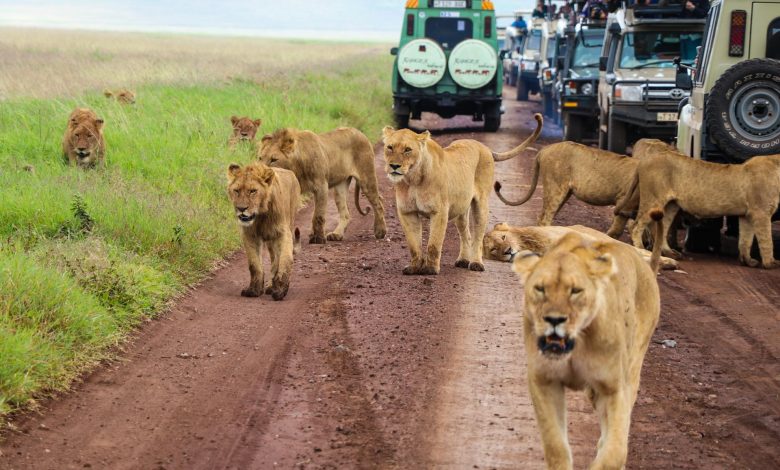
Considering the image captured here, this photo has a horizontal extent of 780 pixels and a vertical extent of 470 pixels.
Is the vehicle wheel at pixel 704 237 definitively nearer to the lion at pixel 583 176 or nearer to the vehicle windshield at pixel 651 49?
the lion at pixel 583 176

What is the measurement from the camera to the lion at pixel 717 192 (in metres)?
9.48

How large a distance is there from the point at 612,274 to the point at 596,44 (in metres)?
17.9

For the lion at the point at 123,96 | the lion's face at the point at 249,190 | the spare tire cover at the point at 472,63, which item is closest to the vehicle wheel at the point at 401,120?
the spare tire cover at the point at 472,63

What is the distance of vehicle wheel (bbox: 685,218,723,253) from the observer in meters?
10.4

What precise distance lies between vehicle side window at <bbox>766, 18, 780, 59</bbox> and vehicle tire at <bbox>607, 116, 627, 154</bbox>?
605 cm

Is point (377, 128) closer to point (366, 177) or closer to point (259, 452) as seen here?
point (366, 177)

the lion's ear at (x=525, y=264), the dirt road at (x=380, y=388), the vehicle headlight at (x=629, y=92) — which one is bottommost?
the dirt road at (x=380, y=388)

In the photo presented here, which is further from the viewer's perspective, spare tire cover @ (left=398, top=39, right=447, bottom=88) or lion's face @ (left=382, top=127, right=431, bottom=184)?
spare tire cover @ (left=398, top=39, right=447, bottom=88)

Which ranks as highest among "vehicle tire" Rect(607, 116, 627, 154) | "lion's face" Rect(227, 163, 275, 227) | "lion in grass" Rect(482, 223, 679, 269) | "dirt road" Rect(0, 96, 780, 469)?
"lion's face" Rect(227, 163, 275, 227)

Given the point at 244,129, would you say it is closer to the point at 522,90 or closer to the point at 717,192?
the point at 717,192

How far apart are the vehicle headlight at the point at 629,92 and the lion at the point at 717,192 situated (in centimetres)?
595

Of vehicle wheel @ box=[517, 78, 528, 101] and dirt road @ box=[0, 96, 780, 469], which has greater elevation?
vehicle wheel @ box=[517, 78, 528, 101]

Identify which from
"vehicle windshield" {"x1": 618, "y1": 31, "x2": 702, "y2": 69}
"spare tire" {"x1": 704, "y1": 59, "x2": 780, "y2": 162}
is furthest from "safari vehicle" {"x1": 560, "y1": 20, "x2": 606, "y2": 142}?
"spare tire" {"x1": 704, "y1": 59, "x2": 780, "y2": 162}

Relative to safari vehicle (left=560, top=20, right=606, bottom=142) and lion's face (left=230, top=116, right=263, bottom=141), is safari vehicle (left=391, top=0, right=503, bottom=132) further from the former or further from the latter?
lion's face (left=230, top=116, right=263, bottom=141)
